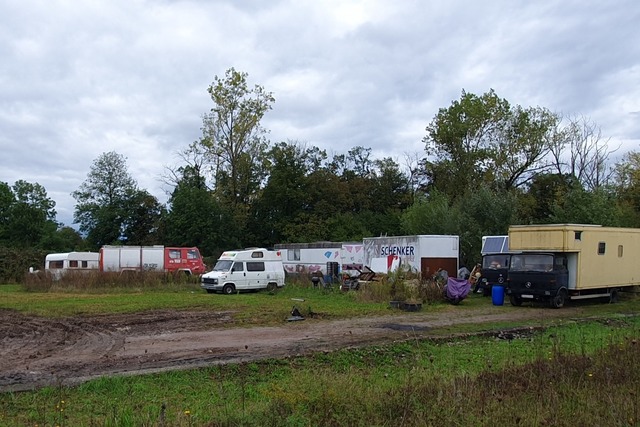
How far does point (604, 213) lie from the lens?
32.2 meters

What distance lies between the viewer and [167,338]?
49.0 feet

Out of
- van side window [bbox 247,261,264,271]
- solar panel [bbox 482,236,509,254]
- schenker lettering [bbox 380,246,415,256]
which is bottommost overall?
van side window [bbox 247,261,264,271]

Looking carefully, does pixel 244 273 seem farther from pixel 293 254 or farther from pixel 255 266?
pixel 293 254

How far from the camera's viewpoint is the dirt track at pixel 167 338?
1084 cm

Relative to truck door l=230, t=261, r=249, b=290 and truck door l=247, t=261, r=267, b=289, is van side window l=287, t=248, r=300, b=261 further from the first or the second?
truck door l=230, t=261, r=249, b=290

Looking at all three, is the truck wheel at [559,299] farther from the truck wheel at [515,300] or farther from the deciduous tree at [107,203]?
the deciduous tree at [107,203]

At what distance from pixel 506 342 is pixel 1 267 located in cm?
4253

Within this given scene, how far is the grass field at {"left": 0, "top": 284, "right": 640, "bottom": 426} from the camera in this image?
5637 millimetres

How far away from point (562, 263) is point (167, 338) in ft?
48.3

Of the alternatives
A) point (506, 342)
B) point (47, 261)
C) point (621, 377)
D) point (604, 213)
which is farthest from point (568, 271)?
point (47, 261)

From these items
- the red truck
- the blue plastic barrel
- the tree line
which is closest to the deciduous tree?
the tree line

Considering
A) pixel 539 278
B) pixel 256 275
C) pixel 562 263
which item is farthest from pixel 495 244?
pixel 256 275

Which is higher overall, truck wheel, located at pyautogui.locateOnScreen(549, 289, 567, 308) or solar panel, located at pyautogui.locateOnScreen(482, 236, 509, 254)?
solar panel, located at pyautogui.locateOnScreen(482, 236, 509, 254)

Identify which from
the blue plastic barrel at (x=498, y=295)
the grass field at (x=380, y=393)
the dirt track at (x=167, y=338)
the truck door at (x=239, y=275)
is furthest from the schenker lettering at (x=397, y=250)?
the grass field at (x=380, y=393)
